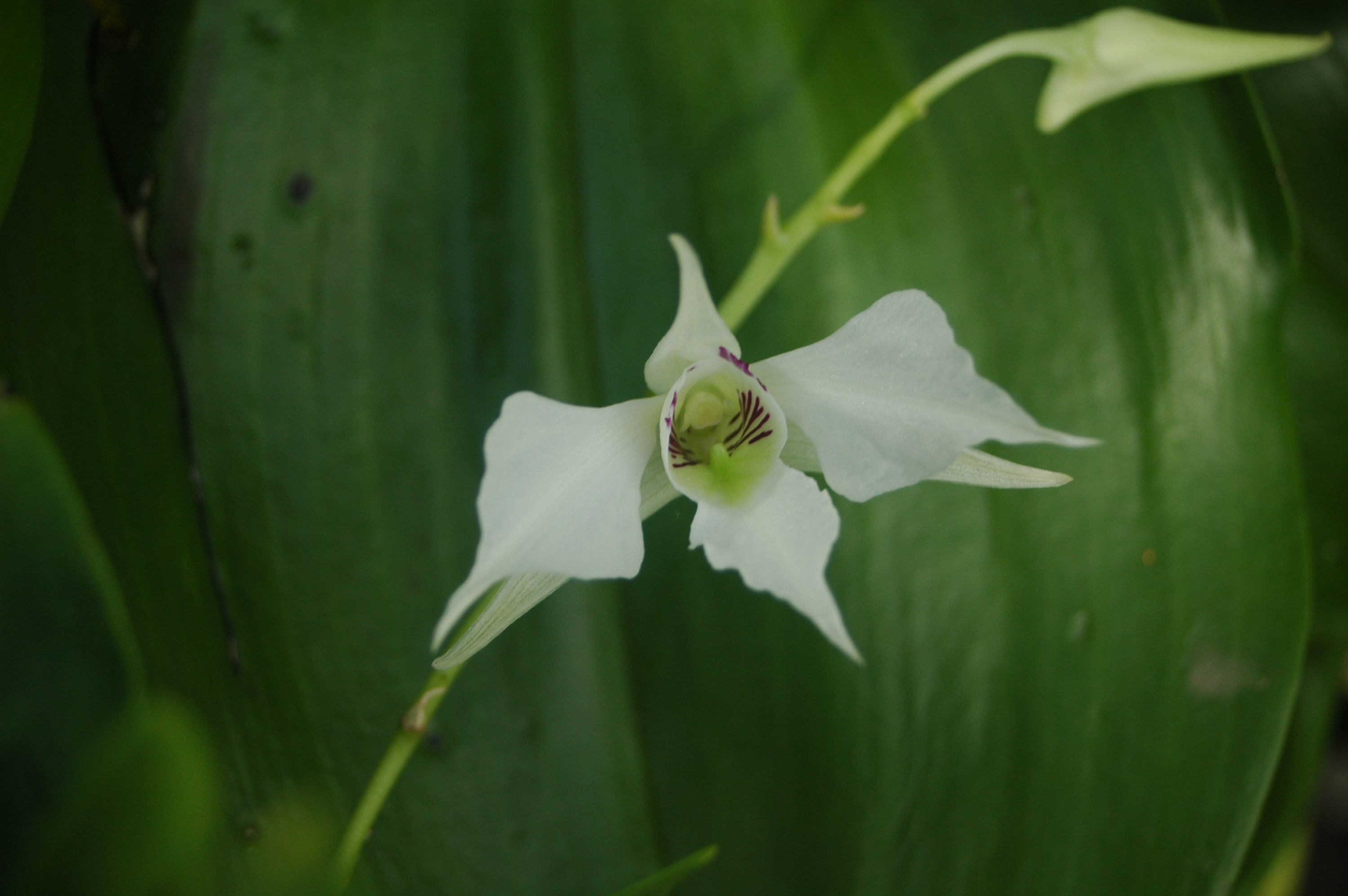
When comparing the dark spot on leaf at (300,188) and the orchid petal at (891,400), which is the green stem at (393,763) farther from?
the dark spot on leaf at (300,188)

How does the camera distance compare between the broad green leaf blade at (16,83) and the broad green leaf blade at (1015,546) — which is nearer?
the broad green leaf blade at (16,83)

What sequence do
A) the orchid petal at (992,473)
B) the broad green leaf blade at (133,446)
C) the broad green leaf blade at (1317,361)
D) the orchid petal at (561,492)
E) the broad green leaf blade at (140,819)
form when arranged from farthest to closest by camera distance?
the broad green leaf blade at (1317,361) → the broad green leaf blade at (133,446) → the orchid petal at (992,473) → the orchid petal at (561,492) → the broad green leaf blade at (140,819)

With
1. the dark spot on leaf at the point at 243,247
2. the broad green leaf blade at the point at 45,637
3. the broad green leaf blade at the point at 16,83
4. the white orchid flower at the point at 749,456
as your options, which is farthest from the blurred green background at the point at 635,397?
the broad green leaf blade at the point at 45,637

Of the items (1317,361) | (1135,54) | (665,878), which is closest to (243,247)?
(665,878)

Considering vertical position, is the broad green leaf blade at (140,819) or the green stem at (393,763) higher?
the broad green leaf blade at (140,819)

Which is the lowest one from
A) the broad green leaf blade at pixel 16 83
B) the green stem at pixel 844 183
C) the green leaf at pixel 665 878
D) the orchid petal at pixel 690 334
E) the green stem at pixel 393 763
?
the green leaf at pixel 665 878

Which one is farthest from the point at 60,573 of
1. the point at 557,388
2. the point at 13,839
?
the point at 557,388

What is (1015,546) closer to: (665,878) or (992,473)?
(992,473)
